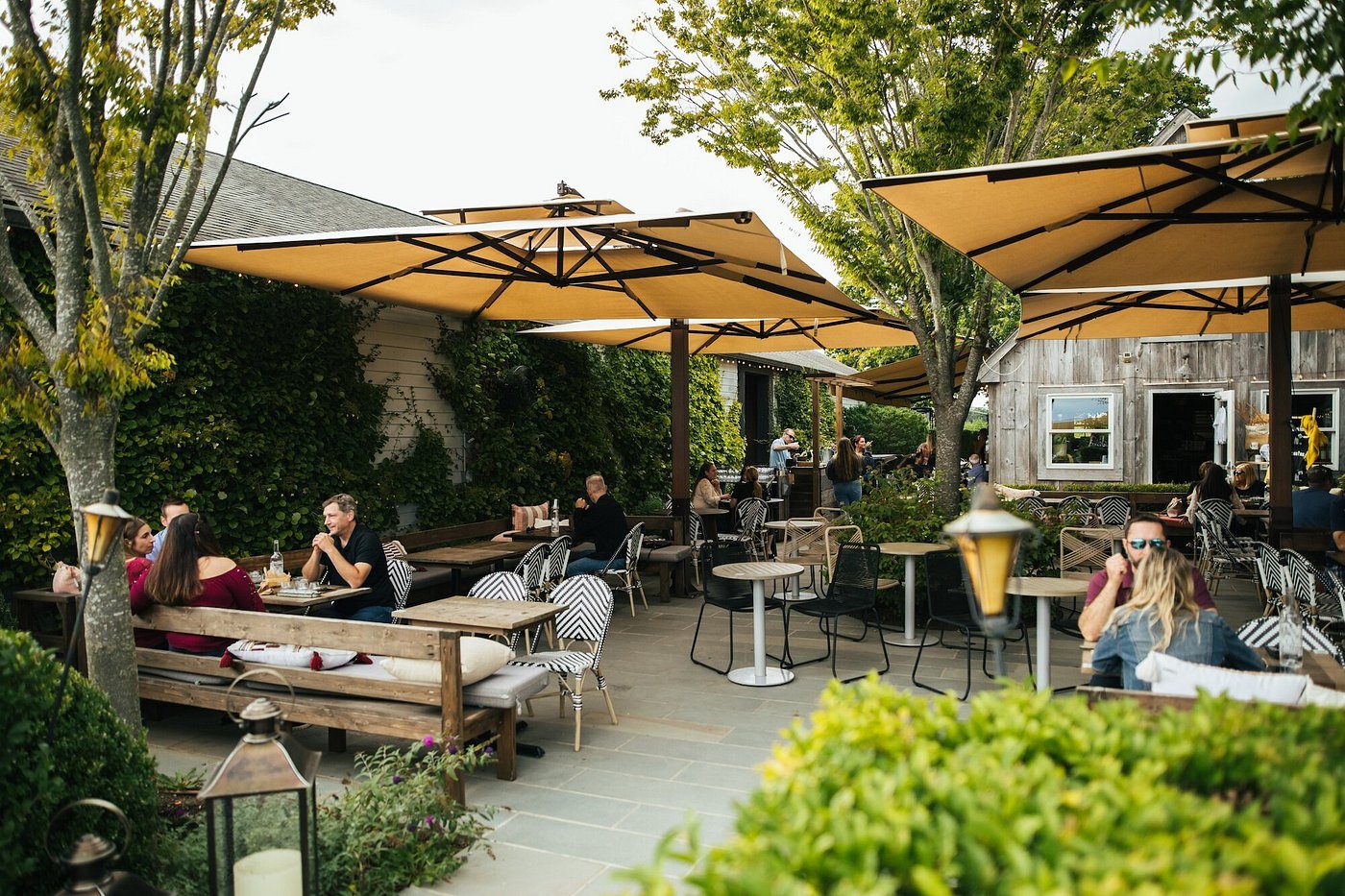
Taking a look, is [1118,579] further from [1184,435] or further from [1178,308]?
[1184,435]

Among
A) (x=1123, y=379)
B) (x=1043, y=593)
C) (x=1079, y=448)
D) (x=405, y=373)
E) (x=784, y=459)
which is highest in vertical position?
(x=1123, y=379)

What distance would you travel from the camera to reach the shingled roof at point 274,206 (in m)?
8.32

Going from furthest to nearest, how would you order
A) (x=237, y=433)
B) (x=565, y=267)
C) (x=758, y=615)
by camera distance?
(x=565, y=267) < (x=237, y=433) < (x=758, y=615)

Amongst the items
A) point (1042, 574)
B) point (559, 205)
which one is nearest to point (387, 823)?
point (559, 205)

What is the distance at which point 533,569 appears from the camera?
25.9 feet

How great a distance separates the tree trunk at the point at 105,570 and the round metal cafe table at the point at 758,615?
3727 mm

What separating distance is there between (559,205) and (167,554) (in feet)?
12.1

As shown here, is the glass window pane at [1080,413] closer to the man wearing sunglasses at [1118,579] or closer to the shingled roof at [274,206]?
the shingled roof at [274,206]

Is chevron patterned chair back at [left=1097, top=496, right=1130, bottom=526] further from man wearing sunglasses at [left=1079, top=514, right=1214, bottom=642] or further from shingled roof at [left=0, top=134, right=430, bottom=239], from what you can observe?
shingled roof at [left=0, top=134, right=430, bottom=239]

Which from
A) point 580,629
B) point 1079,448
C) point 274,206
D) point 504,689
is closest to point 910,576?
point 580,629

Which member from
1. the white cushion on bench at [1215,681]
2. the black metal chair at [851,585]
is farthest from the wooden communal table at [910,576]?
the white cushion on bench at [1215,681]

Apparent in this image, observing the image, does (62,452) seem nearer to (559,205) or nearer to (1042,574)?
(559,205)

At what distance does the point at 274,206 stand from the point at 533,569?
5580 millimetres

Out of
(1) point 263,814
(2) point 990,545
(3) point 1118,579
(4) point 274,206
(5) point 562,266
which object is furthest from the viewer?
(4) point 274,206
